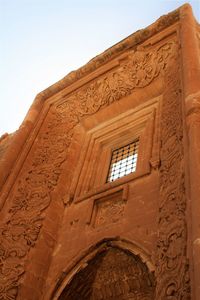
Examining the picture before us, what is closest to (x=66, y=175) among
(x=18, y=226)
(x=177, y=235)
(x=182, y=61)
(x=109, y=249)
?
(x=18, y=226)

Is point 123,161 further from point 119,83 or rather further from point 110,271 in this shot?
point 110,271

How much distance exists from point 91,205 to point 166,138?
64.7 inches

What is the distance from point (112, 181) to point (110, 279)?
193 cm

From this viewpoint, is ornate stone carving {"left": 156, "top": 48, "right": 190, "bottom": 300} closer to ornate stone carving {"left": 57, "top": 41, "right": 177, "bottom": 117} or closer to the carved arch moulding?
the carved arch moulding

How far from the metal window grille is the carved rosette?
1022mm

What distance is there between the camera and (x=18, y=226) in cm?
600

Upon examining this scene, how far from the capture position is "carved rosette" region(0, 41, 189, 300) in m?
5.06

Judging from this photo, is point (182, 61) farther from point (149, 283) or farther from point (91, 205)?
point (149, 283)

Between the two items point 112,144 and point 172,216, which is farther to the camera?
point 112,144

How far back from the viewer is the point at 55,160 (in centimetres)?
752

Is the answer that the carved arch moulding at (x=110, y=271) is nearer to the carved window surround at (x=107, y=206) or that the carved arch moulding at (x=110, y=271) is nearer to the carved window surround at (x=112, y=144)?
the carved window surround at (x=107, y=206)

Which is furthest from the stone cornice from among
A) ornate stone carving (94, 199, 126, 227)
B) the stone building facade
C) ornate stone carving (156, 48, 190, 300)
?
ornate stone carving (94, 199, 126, 227)

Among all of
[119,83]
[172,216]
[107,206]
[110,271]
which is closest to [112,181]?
[107,206]

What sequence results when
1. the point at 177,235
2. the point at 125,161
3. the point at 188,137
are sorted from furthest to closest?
the point at 125,161
the point at 188,137
the point at 177,235
